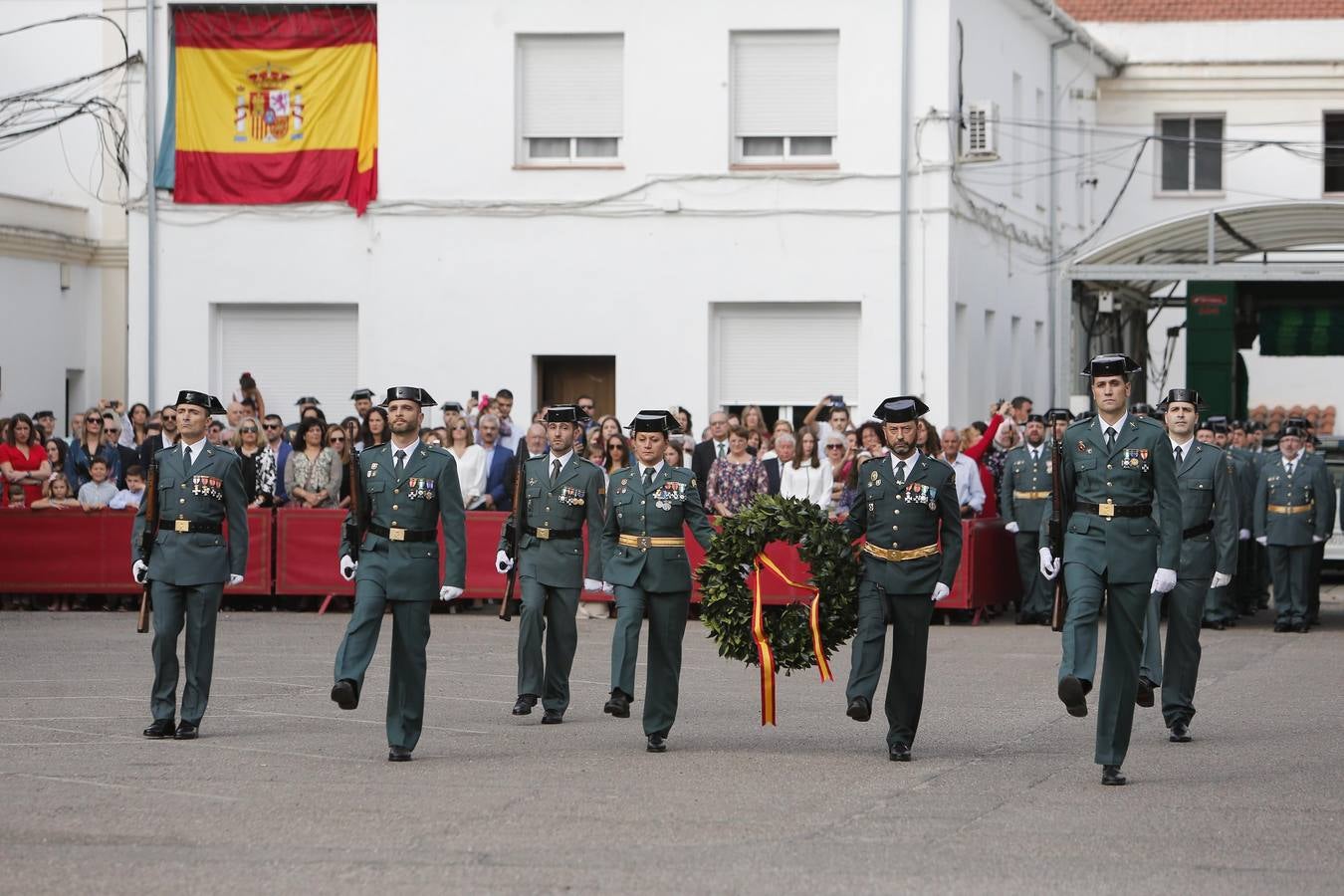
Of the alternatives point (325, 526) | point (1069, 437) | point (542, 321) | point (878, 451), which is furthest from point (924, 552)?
point (542, 321)

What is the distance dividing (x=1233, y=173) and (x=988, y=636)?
863 inches

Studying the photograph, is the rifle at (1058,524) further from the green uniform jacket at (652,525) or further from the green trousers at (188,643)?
the green trousers at (188,643)

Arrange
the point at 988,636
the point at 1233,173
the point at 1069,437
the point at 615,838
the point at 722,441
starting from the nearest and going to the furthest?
the point at 615,838 < the point at 1069,437 < the point at 988,636 < the point at 722,441 < the point at 1233,173

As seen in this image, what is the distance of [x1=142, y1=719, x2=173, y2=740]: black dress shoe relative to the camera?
1223 cm

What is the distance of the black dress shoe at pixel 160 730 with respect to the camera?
12227mm

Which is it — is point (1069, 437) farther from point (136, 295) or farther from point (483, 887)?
point (136, 295)

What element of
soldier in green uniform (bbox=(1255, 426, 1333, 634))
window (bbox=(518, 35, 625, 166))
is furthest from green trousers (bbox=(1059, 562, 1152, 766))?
window (bbox=(518, 35, 625, 166))

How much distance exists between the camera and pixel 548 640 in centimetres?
1345

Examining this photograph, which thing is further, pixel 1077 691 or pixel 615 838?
pixel 1077 691

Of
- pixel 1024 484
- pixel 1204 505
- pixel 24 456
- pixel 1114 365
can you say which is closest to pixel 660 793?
pixel 1114 365

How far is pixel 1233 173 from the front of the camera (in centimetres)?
3884

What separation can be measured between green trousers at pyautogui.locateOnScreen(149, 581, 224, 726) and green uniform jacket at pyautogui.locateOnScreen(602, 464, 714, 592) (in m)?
2.41

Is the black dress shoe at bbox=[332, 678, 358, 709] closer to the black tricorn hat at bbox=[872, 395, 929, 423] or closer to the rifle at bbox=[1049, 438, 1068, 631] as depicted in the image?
the black tricorn hat at bbox=[872, 395, 929, 423]

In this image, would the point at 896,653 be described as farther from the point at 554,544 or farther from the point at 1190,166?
the point at 1190,166
